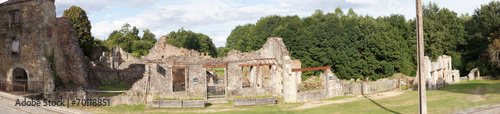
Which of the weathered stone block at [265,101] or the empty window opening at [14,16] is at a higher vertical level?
the empty window opening at [14,16]

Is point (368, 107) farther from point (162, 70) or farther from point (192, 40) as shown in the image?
point (192, 40)

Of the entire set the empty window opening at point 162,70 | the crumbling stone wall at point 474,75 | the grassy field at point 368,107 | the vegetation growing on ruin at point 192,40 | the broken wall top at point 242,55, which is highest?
the vegetation growing on ruin at point 192,40

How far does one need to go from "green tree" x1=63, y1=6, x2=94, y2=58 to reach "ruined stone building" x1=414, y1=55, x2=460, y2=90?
39.4 metres

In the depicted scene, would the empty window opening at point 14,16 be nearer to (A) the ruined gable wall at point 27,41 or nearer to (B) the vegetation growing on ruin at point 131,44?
(A) the ruined gable wall at point 27,41

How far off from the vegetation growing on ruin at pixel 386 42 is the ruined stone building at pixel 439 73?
10.1 m

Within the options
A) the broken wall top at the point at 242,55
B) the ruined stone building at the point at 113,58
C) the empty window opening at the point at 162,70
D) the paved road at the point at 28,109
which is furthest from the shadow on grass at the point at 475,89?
the ruined stone building at the point at 113,58

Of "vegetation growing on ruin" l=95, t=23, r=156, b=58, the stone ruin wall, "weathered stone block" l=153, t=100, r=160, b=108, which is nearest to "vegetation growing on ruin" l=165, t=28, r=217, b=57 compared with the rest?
"vegetation growing on ruin" l=95, t=23, r=156, b=58

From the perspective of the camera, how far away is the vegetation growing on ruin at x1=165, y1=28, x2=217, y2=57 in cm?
8338

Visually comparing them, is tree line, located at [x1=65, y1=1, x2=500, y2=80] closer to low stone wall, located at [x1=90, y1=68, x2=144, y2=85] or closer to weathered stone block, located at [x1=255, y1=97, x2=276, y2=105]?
low stone wall, located at [x1=90, y1=68, x2=144, y2=85]

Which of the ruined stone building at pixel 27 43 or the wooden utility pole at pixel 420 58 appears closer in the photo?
the wooden utility pole at pixel 420 58

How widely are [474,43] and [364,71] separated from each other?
16.1 meters

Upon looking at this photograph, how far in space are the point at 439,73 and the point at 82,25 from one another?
4116 cm

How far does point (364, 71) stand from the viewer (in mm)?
45562

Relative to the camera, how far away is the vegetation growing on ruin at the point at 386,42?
45.8 metres
